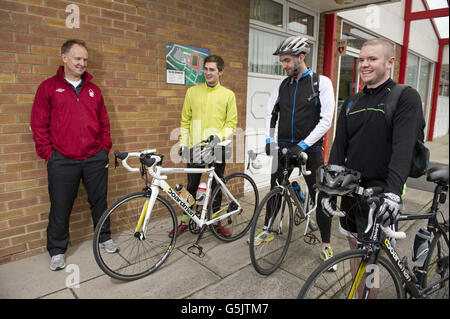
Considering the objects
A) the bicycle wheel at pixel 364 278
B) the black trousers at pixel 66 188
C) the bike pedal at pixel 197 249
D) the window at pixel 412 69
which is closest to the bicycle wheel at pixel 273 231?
the bike pedal at pixel 197 249

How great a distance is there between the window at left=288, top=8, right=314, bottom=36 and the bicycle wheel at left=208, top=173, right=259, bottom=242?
3356mm

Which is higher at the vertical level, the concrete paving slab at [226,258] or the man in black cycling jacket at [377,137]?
the man in black cycling jacket at [377,137]

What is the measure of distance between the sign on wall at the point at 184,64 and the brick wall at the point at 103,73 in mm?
77

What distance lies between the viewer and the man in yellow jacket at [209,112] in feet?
10.5

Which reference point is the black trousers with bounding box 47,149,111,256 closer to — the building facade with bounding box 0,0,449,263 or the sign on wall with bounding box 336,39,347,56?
the building facade with bounding box 0,0,449,263

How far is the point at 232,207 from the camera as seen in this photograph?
3.40 meters

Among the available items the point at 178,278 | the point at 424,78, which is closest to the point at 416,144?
the point at 178,278

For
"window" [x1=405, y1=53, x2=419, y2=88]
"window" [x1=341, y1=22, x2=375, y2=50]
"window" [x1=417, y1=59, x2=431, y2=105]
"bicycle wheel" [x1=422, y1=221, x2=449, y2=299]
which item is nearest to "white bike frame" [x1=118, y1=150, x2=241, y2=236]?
"bicycle wheel" [x1=422, y1=221, x2=449, y2=299]

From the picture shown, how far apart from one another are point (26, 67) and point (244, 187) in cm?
262

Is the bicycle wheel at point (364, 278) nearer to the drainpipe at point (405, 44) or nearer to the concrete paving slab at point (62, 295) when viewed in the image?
the concrete paving slab at point (62, 295)

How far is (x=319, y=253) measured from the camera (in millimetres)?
3191

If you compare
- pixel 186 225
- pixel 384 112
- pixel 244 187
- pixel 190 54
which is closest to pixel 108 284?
pixel 186 225

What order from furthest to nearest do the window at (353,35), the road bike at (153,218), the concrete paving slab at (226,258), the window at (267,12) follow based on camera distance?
1. the window at (353,35)
2. the window at (267,12)
3. the concrete paving slab at (226,258)
4. the road bike at (153,218)

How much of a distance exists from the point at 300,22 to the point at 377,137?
462 cm
